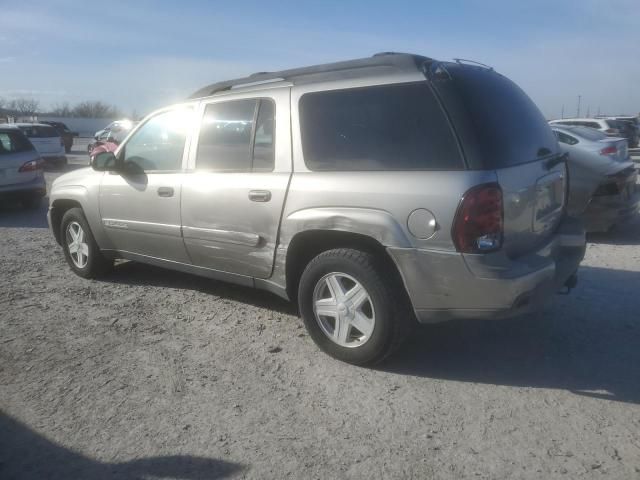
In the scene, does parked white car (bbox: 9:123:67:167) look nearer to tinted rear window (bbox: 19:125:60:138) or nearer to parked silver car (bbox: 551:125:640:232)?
tinted rear window (bbox: 19:125:60:138)

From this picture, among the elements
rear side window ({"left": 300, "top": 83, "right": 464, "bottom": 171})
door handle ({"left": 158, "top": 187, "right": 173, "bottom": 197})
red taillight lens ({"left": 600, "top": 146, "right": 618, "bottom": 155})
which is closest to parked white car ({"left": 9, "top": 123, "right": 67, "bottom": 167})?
door handle ({"left": 158, "top": 187, "right": 173, "bottom": 197})

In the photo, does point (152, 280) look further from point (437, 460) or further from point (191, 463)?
point (437, 460)

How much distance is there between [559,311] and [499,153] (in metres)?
2.01

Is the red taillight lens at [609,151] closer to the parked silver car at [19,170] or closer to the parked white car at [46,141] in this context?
the parked silver car at [19,170]

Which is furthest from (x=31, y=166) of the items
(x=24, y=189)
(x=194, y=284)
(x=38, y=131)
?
(x=38, y=131)

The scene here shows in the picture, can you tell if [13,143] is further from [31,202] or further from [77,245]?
[77,245]

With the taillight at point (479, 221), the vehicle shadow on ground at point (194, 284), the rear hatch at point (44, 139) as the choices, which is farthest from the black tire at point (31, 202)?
the taillight at point (479, 221)

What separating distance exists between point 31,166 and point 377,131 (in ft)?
30.7

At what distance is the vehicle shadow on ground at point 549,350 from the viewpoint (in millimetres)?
3498

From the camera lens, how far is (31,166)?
35.3 feet

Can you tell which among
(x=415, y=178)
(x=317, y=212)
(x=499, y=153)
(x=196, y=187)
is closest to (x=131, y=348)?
(x=196, y=187)

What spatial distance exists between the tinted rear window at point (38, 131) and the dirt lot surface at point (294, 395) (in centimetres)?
1662

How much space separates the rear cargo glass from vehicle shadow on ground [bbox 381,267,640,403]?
134 cm

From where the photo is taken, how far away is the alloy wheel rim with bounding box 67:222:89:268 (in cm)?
581
